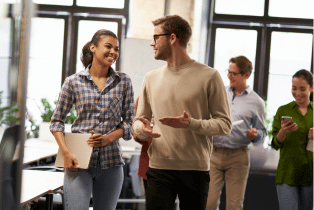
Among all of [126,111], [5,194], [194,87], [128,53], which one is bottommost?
[5,194]

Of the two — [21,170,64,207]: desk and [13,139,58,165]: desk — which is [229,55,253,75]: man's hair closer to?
[21,170,64,207]: desk

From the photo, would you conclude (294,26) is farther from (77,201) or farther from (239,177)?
(77,201)

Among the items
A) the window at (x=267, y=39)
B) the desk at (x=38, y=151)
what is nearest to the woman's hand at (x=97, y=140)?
the desk at (x=38, y=151)

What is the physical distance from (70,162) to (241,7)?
476 centimetres

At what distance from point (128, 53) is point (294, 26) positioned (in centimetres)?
268

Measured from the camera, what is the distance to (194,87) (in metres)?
2.06

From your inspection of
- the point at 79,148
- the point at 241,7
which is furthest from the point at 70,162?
the point at 241,7

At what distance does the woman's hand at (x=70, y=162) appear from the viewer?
83.5 inches

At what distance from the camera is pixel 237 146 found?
3424 millimetres

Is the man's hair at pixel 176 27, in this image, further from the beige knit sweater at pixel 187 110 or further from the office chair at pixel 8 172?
the office chair at pixel 8 172

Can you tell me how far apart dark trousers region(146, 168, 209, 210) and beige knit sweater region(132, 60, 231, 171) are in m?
0.04

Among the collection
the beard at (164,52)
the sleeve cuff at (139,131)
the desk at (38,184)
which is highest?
the beard at (164,52)

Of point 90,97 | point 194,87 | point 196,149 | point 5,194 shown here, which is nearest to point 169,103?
point 194,87

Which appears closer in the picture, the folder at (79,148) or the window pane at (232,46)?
the folder at (79,148)
